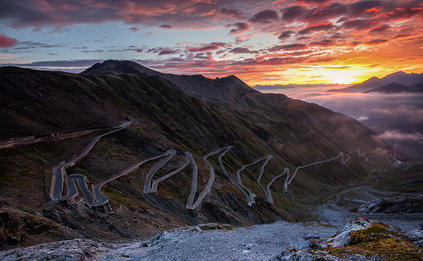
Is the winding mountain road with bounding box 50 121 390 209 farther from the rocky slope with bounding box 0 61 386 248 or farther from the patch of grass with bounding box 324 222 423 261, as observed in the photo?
the patch of grass with bounding box 324 222 423 261

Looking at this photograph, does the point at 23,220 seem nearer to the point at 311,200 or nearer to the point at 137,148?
the point at 137,148

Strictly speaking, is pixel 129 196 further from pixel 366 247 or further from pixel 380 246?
pixel 380 246

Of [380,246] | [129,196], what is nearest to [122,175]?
[129,196]

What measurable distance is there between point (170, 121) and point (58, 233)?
15321 cm

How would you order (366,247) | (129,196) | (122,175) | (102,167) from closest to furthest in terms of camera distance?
(366,247), (129,196), (122,175), (102,167)

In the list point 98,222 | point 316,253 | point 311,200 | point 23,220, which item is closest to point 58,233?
point 23,220

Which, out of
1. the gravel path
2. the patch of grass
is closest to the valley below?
the gravel path

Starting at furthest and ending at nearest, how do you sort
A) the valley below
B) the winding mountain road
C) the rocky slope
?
1. the winding mountain road
2. the rocky slope
3. the valley below

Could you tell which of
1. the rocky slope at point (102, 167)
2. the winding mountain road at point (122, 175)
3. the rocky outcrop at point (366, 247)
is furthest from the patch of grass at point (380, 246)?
the winding mountain road at point (122, 175)

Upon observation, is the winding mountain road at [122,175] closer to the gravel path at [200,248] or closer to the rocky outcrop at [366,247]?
the gravel path at [200,248]

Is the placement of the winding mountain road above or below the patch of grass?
below

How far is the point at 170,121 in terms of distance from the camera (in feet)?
623

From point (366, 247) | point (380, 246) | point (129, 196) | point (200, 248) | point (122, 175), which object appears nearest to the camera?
point (380, 246)

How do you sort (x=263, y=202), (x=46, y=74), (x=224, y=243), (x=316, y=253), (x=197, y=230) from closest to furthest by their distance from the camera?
(x=316, y=253), (x=224, y=243), (x=197, y=230), (x=263, y=202), (x=46, y=74)
